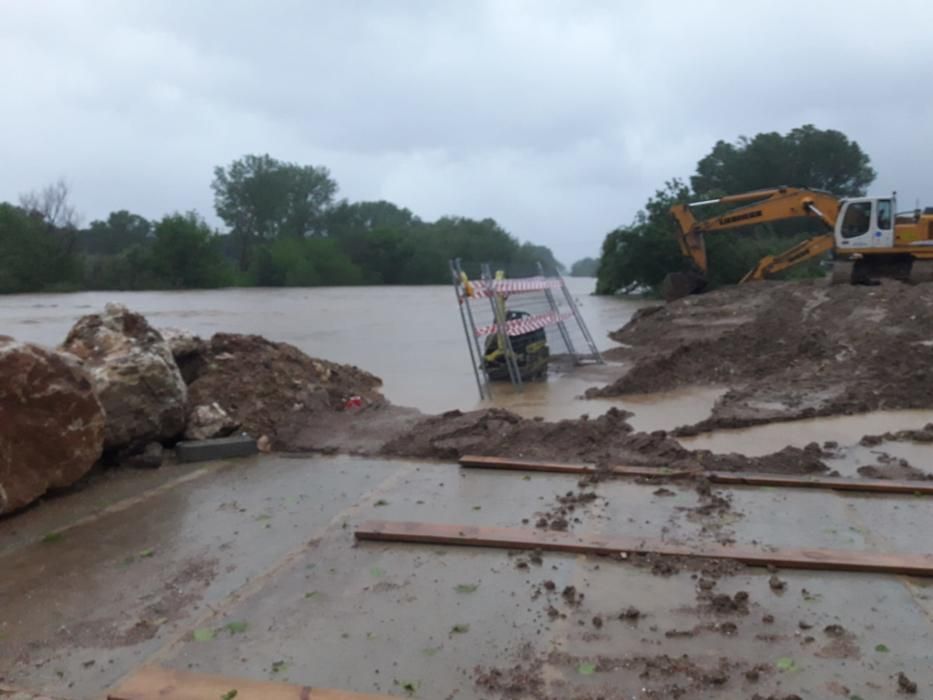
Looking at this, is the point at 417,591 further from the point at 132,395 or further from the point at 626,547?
the point at 132,395

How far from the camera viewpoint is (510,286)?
11.1 metres

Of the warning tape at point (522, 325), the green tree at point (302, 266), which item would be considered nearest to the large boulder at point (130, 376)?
the warning tape at point (522, 325)

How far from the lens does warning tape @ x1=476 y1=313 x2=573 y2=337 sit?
10.8 metres

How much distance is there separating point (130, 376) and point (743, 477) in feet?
15.1

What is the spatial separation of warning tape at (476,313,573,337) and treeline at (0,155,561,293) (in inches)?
2027

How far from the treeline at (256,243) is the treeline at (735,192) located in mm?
18055

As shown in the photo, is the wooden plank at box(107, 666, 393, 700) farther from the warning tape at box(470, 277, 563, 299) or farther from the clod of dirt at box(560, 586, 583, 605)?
the warning tape at box(470, 277, 563, 299)

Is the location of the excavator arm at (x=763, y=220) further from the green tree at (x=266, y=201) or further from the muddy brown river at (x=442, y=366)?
the green tree at (x=266, y=201)

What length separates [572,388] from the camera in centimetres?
1139

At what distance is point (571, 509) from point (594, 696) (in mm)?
2188

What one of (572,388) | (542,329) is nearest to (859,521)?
(572,388)

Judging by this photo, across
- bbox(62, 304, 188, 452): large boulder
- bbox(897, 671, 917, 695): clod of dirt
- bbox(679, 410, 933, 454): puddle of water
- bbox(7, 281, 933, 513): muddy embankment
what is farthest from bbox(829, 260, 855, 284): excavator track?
bbox(897, 671, 917, 695): clod of dirt

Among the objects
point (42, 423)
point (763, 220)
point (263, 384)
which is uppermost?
point (763, 220)

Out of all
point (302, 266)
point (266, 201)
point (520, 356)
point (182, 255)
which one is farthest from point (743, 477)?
point (266, 201)
